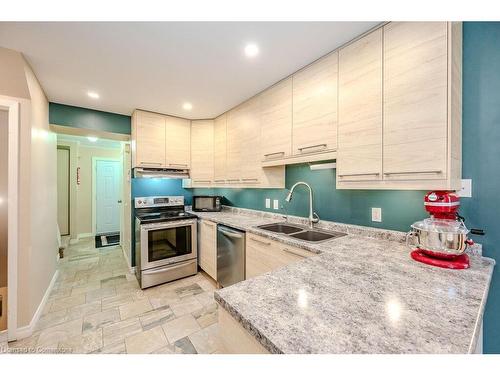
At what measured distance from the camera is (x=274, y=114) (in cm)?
212

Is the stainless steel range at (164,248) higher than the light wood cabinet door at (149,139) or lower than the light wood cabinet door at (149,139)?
lower

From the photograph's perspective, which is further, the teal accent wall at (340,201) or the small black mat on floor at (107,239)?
the small black mat on floor at (107,239)

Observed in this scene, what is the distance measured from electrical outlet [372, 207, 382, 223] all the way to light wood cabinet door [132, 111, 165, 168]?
2726mm

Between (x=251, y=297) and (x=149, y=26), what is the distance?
1739 millimetres

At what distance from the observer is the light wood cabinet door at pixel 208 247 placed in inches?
99.7

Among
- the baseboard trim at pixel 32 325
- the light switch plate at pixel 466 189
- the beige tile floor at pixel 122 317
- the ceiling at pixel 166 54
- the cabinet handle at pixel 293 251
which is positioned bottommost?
the beige tile floor at pixel 122 317

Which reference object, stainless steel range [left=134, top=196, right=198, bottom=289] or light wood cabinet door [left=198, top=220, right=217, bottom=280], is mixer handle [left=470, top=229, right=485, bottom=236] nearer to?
light wood cabinet door [left=198, top=220, right=217, bottom=280]

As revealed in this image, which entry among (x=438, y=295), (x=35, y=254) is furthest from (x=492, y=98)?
(x=35, y=254)

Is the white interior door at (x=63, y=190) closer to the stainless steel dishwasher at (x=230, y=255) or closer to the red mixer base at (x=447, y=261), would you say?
the stainless steel dishwasher at (x=230, y=255)

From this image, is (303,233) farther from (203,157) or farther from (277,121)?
(203,157)

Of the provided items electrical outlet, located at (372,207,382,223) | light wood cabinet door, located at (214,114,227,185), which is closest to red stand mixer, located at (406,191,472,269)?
electrical outlet, located at (372,207,382,223)

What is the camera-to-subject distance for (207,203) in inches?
129

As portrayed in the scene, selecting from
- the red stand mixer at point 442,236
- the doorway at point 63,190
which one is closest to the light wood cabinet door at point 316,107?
the red stand mixer at point 442,236
